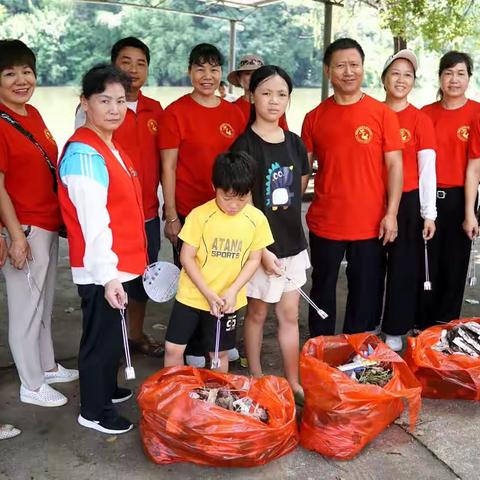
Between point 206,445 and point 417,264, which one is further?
point 417,264

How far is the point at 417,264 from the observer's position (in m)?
3.43

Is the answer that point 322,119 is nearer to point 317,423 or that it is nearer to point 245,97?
point 245,97

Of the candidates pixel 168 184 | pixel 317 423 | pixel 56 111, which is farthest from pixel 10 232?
pixel 56 111

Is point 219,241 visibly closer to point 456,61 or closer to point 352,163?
point 352,163

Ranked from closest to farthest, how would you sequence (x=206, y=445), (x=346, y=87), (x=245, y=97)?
(x=206, y=445), (x=346, y=87), (x=245, y=97)

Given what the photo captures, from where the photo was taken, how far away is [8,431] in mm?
2607

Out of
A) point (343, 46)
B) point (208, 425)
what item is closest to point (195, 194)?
point (343, 46)

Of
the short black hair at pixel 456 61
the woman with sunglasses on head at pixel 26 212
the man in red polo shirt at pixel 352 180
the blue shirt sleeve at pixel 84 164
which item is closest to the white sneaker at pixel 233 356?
the man in red polo shirt at pixel 352 180

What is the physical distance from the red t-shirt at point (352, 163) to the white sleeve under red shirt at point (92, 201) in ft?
4.09

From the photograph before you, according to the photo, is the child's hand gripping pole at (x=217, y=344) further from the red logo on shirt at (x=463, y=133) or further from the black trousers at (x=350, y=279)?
the red logo on shirt at (x=463, y=133)

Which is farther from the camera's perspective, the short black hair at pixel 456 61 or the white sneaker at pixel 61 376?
the short black hair at pixel 456 61

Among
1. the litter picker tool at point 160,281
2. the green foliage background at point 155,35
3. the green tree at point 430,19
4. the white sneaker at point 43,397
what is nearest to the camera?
the litter picker tool at point 160,281

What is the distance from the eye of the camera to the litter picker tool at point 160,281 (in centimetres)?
270

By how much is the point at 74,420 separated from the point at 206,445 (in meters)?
0.79
